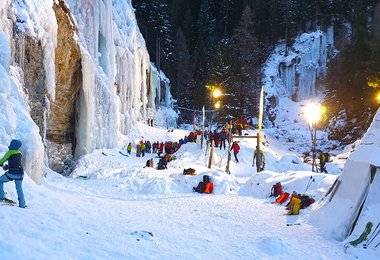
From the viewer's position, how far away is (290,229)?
9.15m

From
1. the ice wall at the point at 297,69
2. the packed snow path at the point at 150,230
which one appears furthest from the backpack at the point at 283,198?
the ice wall at the point at 297,69

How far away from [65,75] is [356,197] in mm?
15187

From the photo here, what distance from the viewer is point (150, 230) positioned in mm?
7684

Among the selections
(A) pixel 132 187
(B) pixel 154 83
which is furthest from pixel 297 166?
(B) pixel 154 83

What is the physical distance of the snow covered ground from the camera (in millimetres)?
5496

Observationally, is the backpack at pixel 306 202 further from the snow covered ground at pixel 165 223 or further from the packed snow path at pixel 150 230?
the packed snow path at pixel 150 230

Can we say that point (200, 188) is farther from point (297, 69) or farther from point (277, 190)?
point (297, 69)

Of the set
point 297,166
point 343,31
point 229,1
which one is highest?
point 229,1

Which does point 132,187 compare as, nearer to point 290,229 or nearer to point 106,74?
point 290,229

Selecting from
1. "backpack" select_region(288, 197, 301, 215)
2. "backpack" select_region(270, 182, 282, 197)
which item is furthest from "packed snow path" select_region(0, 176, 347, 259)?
"backpack" select_region(270, 182, 282, 197)

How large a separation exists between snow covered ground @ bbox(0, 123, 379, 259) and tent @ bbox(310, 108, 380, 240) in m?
0.39

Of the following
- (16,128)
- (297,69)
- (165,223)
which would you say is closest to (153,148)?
(16,128)

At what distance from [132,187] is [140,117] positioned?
2548cm

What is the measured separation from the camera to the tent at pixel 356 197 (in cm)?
811
